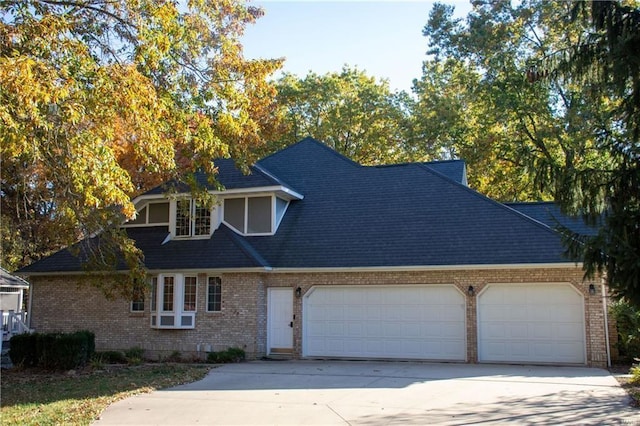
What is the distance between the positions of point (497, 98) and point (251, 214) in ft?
44.4

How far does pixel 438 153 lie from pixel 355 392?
79.5ft

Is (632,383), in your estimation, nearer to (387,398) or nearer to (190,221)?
(387,398)

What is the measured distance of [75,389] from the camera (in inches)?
501

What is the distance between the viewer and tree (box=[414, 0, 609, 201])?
28.0m

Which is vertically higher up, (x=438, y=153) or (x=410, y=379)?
(x=438, y=153)

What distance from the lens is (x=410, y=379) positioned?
547 inches

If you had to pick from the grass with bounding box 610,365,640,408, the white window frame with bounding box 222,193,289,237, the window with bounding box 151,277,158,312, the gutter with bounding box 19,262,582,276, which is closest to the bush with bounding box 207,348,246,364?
the gutter with bounding box 19,262,582,276

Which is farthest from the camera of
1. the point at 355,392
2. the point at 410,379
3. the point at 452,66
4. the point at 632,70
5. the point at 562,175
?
the point at 452,66

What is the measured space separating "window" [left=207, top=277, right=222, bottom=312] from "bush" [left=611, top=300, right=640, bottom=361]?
11460mm

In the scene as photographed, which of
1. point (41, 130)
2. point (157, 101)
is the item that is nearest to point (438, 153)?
point (157, 101)

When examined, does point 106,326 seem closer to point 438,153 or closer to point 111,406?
point 111,406

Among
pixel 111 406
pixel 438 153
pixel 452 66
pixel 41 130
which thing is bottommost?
pixel 111 406

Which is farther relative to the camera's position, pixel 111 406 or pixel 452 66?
pixel 452 66

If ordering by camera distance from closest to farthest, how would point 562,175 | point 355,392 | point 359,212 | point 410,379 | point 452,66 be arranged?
point 562,175, point 355,392, point 410,379, point 359,212, point 452,66
